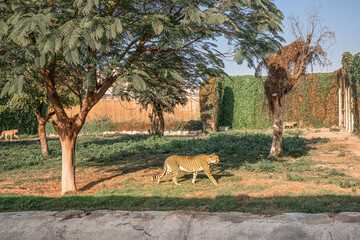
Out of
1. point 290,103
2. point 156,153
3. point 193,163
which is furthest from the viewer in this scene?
point 290,103

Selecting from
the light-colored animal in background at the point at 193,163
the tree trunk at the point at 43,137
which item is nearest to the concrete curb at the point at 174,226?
the light-colored animal in background at the point at 193,163

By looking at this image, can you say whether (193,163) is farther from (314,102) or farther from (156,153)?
(314,102)

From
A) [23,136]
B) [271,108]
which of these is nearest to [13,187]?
[271,108]

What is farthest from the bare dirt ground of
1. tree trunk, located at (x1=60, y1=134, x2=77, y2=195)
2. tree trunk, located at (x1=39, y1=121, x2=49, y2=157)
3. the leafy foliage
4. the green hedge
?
the green hedge

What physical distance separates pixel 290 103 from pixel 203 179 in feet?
48.5

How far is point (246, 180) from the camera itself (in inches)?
319

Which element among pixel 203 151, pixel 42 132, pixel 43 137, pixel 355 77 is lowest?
pixel 203 151

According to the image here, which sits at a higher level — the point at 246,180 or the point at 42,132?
the point at 42,132

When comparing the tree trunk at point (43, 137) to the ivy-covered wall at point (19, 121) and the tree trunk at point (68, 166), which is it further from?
the ivy-covered wall at point (19, 121)

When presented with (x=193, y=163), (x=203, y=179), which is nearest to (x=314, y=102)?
(x=203, y=179)

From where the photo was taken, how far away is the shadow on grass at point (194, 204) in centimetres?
530

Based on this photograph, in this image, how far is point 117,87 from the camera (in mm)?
5422

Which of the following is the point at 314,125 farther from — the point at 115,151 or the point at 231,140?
the point at 115,151

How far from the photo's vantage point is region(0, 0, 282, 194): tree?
17.0 ft
